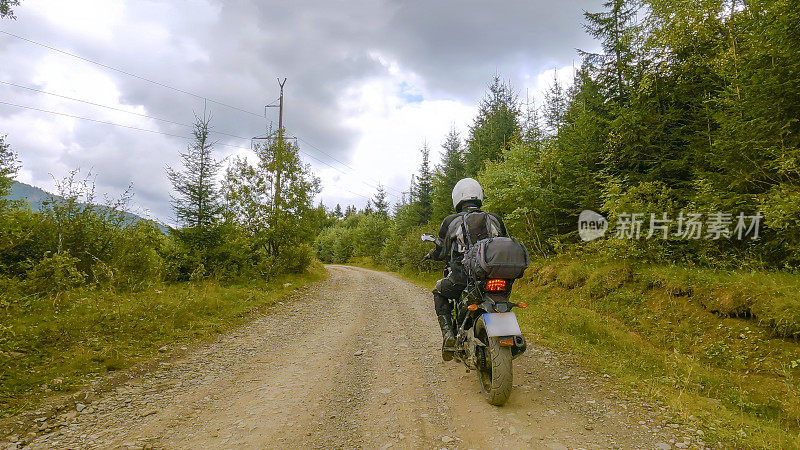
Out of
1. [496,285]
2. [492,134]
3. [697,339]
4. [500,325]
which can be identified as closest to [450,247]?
[496,285]

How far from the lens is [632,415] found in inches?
145

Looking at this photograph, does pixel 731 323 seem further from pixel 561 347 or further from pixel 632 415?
pixel 632 415

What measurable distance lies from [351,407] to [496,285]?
2.14 metres

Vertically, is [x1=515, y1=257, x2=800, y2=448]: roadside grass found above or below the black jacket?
below

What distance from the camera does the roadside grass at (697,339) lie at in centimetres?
396

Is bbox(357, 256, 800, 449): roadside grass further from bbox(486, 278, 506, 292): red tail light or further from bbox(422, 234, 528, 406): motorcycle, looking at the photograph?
bbox(486, 278, 506, 292): red tail light

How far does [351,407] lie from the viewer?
158 inches

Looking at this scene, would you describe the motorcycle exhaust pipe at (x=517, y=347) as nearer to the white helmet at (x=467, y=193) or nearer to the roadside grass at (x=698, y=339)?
the roadside grass at (x=698, y=339)

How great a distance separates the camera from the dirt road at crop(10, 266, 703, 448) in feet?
10.7

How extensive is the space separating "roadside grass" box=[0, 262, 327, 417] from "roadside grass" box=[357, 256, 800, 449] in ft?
22.5

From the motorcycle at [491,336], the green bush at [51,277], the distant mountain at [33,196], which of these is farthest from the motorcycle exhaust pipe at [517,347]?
the distant mountain at [33,196]

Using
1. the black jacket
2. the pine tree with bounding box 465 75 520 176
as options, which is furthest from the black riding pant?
the pine tree with bounding box 465 75 520 176

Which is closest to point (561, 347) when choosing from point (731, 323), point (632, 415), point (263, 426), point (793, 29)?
point (632, 415)

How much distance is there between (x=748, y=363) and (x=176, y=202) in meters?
15.1
